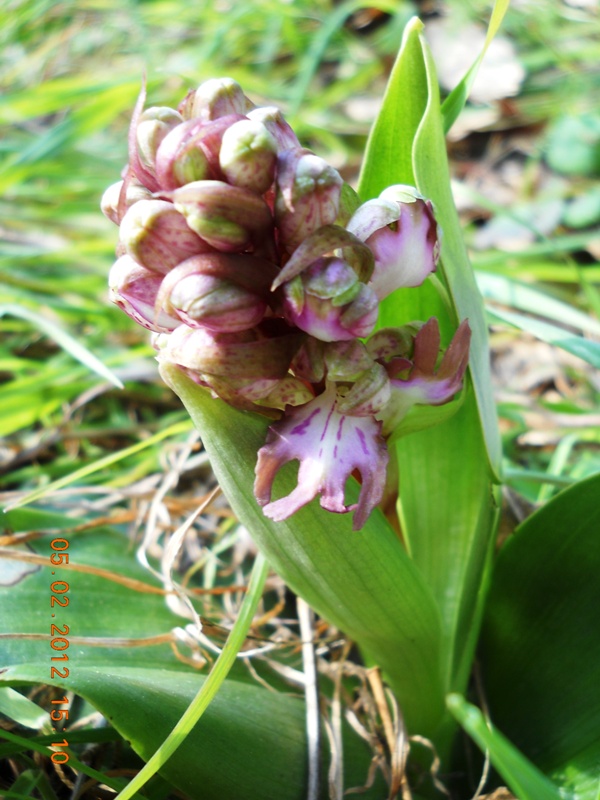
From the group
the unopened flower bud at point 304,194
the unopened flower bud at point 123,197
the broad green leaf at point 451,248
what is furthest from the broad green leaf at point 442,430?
the unopened flower bud at point 123,197

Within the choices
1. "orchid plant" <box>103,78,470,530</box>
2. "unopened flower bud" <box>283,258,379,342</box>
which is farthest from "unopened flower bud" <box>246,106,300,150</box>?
"unopened flower bud" <box>283,258,379,342</box>

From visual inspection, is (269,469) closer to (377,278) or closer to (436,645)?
(377,278)

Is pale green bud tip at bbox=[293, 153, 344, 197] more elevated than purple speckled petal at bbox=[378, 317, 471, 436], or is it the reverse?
pale green bud tip at bbox=[293, 153, 344, 197]

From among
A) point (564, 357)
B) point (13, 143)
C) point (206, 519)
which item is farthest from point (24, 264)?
point (564, 357)

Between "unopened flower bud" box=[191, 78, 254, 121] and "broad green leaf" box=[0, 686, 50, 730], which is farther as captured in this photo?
"broad green leaf" box=[0, 686, 50, 730]

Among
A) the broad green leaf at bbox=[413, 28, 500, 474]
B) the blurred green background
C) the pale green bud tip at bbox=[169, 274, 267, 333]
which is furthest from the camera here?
the blurred green background

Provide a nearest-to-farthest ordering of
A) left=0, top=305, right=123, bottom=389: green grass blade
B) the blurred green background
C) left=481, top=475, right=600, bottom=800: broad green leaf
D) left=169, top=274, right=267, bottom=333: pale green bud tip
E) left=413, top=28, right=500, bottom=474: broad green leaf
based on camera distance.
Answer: left=169, top=274, right=267, bottom=333: pale green bud tip < left=413, top=28, right=500, bottom=474: broad green leaf < left=481, top=475, right=600, bottom=800: broad green leaf < left=0, top=305, right=123, bottom=389: green grass blade < the blurred green background

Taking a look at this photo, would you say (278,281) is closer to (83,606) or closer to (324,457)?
(324,457)

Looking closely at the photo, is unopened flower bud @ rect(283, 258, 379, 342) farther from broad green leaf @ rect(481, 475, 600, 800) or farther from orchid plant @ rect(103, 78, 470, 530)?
broad green leaf @ rect(481, 475, 600, 800)
